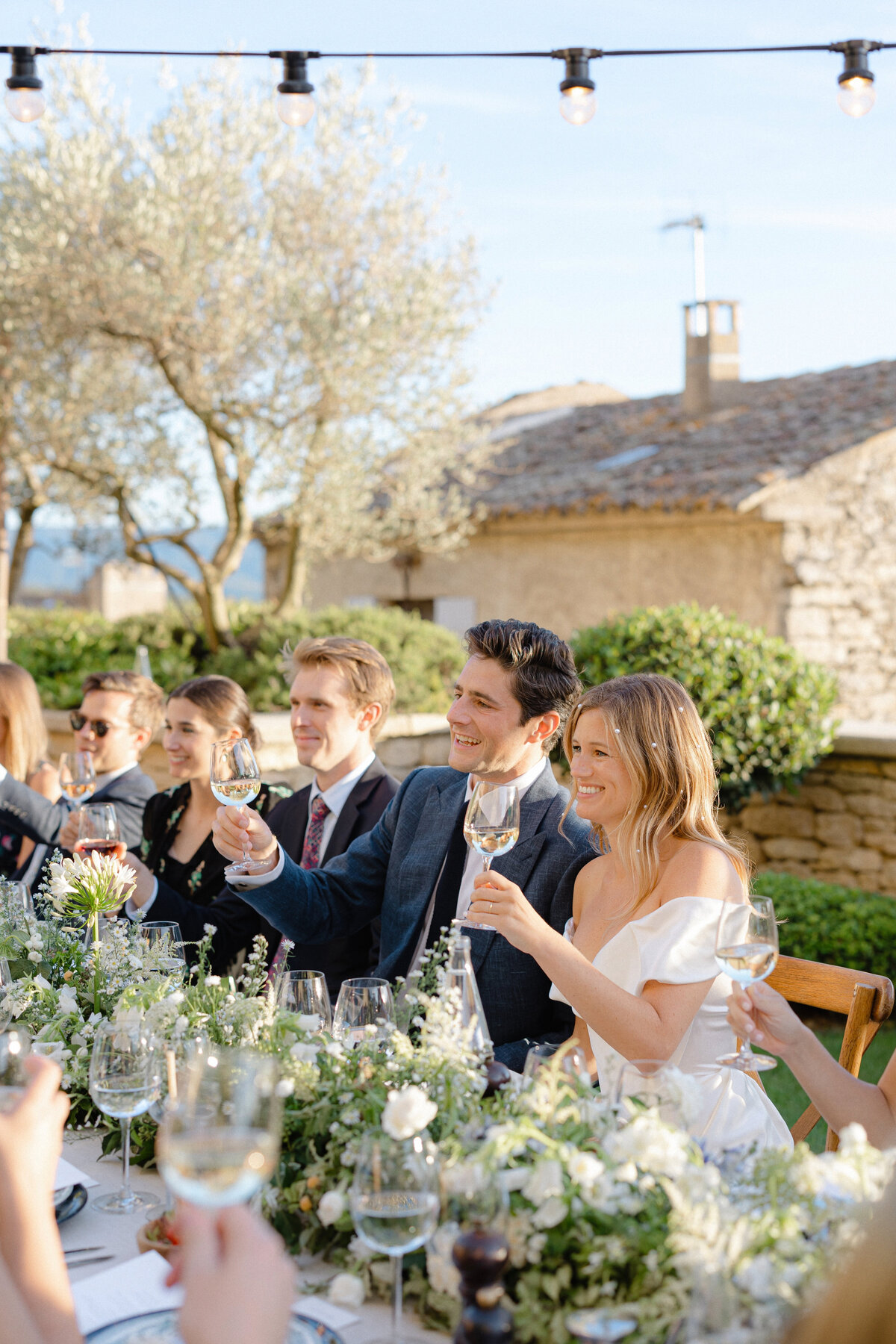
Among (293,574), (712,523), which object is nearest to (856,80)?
(293,574)

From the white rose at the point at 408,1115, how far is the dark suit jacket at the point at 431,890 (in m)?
1.43

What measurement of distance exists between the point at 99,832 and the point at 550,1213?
2.08 m

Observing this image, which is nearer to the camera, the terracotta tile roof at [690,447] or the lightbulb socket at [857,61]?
the lightbulb socket at [857,61]

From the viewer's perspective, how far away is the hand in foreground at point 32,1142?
4.90 ft

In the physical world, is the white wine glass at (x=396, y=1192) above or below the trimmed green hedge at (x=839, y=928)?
above

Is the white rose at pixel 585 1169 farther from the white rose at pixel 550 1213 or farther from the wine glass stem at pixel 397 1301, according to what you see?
the wine glass stem at pixel 397 1301

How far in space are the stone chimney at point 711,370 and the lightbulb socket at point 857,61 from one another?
39.7 feet

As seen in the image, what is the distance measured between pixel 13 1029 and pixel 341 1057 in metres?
0.58

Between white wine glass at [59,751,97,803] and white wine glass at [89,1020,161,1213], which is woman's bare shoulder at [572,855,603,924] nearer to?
white wine glass at [89,1020,161,1213]

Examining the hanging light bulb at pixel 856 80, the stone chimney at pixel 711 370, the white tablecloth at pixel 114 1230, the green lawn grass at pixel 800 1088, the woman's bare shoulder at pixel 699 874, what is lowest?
the green lawn grass at pixel 800 1088

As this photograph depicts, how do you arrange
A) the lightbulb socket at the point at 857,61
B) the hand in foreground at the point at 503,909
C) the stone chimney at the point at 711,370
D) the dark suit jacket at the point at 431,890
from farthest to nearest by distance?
1. the stone chimney at the point at 711,370
2. the lightbulb socket at the point at 857,61
3. the dark suit jacket at the point at 431,890
4. the hand in foreground at the point at 503,909

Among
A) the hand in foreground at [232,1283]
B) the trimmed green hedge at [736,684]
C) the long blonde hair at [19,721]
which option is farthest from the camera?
the trimmed green hedge at [736,684]

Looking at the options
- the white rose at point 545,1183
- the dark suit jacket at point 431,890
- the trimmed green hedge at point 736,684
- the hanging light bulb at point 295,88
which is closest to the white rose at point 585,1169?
the white rose at point 545,1183

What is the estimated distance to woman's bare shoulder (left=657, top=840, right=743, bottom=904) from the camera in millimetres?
2924
